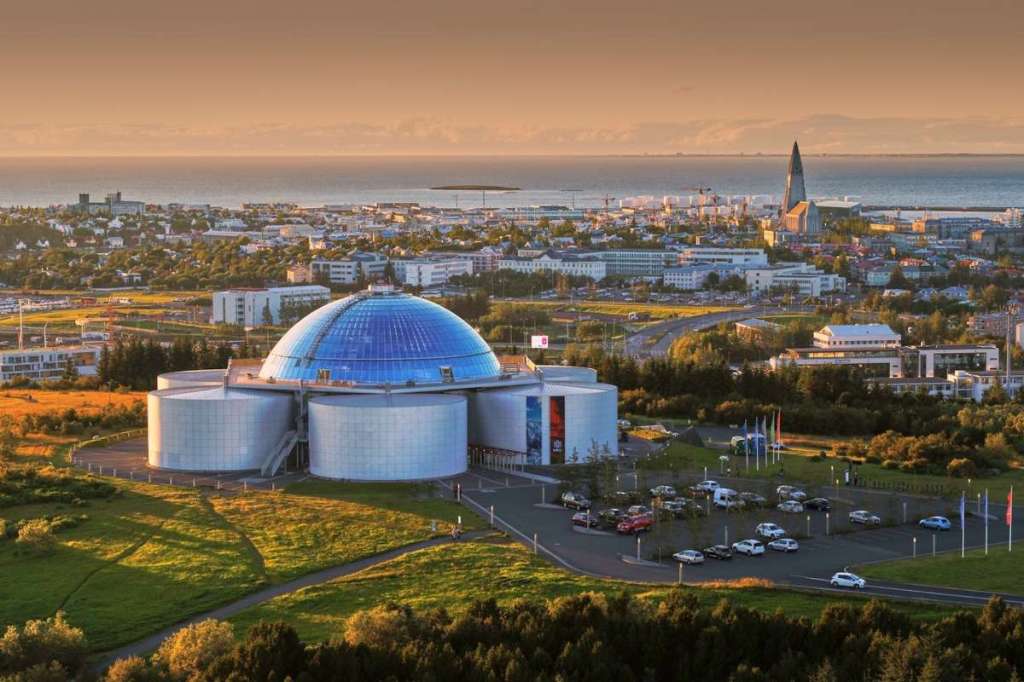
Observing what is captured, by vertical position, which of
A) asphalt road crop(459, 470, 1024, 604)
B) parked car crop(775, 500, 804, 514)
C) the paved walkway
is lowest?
the paved walkway

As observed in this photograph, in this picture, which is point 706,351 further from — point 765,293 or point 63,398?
point 765,293

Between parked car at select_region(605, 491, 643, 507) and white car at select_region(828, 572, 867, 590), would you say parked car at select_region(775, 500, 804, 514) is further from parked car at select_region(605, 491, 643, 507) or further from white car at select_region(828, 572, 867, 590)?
white car at select_region(828, 572, 867, 590)

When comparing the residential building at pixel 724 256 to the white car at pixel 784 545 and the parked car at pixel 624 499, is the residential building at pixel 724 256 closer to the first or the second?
the parked car at pixel 624 499

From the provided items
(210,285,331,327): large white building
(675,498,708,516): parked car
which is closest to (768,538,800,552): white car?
(675,498,708,516): parked car

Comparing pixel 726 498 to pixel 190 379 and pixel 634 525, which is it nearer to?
pixel 634 525

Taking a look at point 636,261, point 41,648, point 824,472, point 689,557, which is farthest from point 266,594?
point 636,261

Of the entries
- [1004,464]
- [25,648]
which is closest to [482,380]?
[1004,464]
